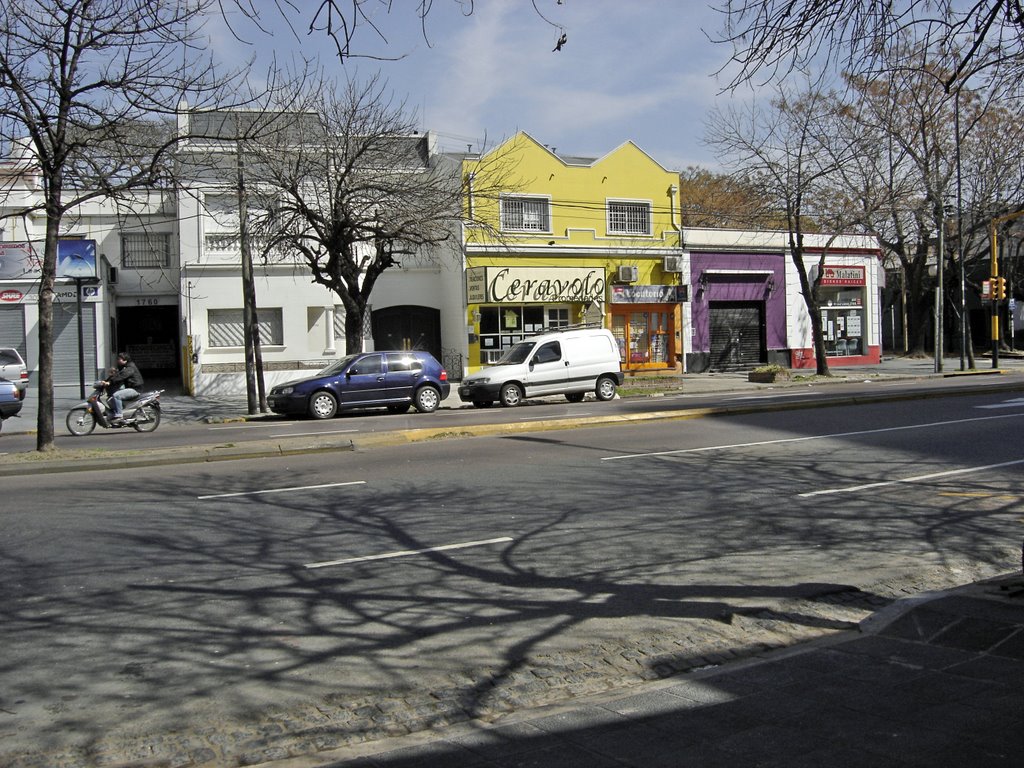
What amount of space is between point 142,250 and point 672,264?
1914 centimetres

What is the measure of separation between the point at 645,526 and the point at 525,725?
444cm

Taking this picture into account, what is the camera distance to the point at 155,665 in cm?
543

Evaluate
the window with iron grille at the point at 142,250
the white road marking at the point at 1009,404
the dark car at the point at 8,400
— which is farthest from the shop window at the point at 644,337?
the dark car at the point at 8,400

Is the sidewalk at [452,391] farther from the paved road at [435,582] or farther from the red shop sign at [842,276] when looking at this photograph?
the paved road at [435,582]

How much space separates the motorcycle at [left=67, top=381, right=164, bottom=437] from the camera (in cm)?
1875

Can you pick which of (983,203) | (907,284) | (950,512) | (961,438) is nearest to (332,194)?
(961,438)

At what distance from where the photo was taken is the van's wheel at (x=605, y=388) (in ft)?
80.5

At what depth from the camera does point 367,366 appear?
867 inches

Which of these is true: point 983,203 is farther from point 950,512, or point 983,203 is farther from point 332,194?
point 950,512

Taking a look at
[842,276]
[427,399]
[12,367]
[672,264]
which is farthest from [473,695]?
[842,276]

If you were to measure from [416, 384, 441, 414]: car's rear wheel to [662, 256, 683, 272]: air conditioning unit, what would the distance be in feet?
49.6

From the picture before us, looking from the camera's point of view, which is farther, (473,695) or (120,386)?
(120,386)

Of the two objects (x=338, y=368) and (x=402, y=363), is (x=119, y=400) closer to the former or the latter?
(x=338, y=368)

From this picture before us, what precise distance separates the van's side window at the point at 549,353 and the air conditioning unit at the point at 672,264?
12439 millimetres
